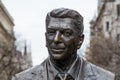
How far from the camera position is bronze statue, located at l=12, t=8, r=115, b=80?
Result: 5918 mm

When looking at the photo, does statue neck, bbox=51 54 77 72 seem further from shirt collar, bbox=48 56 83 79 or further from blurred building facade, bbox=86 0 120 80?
blurred building facade, bbox=86 0 120 80

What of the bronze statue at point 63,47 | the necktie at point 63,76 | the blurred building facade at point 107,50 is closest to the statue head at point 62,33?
the bronze statue at point 63,47

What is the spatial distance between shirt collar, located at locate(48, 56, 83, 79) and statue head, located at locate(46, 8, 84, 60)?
88 mm

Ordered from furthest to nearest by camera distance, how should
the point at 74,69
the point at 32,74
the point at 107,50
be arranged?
the point at 107,50 < the point at 32,74 < the point at 74,69

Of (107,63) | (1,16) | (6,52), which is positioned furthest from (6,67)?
(1,16)

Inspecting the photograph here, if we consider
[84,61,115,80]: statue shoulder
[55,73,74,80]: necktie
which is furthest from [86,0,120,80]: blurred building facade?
[55,73,74,80]: necktie

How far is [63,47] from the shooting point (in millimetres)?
5914

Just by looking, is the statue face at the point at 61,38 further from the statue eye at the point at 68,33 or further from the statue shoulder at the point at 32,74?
the statue shoulder at the point at 32,74

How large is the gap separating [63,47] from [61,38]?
8cm

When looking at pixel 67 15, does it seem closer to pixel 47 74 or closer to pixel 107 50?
pixel 47 74

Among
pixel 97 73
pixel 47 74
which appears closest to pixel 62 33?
pixel 47 74

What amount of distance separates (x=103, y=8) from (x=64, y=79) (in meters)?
74.1

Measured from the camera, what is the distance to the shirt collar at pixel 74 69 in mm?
5969

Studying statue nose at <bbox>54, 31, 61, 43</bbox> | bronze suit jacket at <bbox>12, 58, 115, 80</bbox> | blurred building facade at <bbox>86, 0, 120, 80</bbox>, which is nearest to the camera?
statue nose at <bbox>54, 31, 61, 43</bbox>
